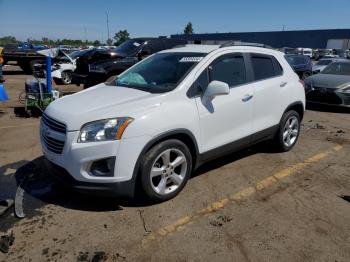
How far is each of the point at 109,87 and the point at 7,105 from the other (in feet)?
22.5

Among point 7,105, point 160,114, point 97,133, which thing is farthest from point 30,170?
point 7,105

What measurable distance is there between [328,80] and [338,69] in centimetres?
134

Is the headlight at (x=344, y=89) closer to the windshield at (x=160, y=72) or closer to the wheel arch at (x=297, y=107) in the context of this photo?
the wheel arch at (x=297, y=107)

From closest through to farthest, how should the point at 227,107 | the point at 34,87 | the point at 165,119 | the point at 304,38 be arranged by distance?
1. the point at 165,119
2. the point at 227,107
3. the point at 34,87
4. the point at 304,38

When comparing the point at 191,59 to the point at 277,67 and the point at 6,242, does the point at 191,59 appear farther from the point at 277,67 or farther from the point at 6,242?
the point at 6,242

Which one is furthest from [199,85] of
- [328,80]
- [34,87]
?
[328,80]

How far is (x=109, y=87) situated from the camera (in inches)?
185

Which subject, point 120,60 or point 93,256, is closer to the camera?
point 93,256

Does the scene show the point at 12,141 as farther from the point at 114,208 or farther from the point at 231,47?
the point at 231,47

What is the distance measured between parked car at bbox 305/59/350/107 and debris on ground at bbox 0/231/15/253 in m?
9.28

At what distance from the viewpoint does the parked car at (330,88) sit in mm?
9898

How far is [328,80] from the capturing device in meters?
10.4

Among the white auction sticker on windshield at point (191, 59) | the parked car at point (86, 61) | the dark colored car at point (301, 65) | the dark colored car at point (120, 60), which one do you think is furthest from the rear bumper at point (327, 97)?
the dark colored car at point (301, 65)

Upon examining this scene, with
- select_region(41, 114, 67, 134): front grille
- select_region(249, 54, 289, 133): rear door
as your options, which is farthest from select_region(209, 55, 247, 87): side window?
select_region(41, 114, 67, 134): front grille
